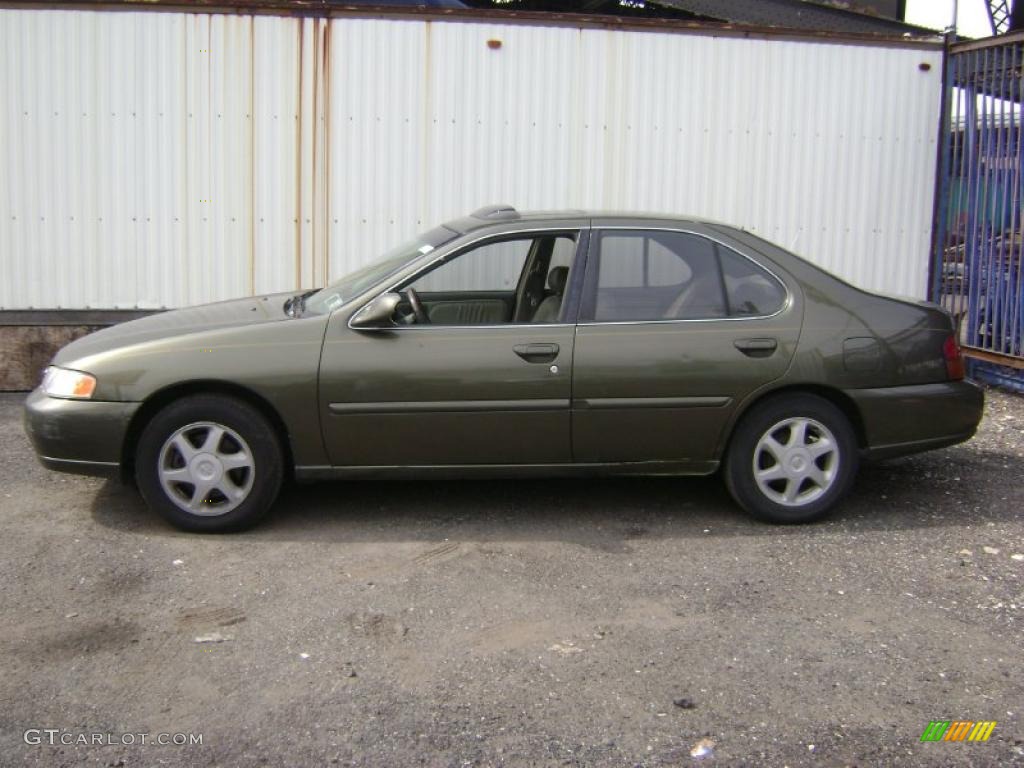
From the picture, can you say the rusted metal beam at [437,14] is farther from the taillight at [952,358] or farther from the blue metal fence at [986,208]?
the taillight at [952,358]

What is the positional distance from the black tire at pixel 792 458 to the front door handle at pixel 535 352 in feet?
3.35

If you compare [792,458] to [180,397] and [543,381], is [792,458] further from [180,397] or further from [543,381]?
[180,397]

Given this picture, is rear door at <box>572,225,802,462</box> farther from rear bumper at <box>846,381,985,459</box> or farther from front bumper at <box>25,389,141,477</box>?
front bumper at <box>25,389,141,477</box>

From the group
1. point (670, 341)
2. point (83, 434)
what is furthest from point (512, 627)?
point (83, 434)

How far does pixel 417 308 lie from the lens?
5.45 meters

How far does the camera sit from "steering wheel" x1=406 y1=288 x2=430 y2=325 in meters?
5.43

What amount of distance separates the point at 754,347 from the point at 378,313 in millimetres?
1825

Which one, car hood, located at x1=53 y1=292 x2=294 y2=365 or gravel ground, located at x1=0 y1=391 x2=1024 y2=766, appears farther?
car hood, located at x1=53 y1=292 x2=294 y2=365

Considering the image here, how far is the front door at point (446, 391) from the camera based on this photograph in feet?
→ 17.4

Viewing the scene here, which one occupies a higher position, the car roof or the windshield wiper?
the car roof

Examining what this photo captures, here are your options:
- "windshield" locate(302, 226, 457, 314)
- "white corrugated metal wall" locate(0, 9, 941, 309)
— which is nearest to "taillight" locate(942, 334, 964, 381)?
"windshield" locate(302, 226, 457, 314)

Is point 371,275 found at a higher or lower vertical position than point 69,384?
higher

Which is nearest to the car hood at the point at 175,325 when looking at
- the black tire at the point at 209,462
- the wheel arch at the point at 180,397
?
the wheel arch at the point at 180,397

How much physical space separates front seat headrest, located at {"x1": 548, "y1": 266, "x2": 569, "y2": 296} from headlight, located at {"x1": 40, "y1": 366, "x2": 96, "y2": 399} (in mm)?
2250
